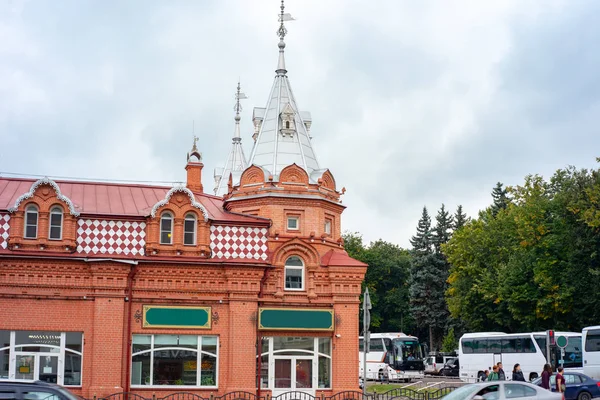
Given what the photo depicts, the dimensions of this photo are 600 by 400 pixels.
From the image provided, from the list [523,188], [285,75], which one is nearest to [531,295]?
[523,188]

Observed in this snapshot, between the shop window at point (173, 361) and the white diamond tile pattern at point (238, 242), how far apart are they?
144 inches

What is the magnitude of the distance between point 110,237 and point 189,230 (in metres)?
3.24

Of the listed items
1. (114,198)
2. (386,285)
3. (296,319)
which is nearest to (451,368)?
(386,285)

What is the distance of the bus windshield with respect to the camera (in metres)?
64.6

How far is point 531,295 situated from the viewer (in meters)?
56.2

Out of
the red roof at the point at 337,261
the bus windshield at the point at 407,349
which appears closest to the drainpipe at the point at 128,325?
the red roof at the point at 337,261

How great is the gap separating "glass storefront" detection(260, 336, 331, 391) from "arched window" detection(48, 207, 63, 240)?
30.5 feet

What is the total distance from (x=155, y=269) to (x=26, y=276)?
16.2 ft

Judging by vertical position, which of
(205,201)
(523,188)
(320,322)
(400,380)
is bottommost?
(400,380)

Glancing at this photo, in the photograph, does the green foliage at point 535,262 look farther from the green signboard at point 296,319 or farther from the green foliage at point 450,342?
the green signboard at point 296,319

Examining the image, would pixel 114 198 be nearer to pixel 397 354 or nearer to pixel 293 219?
pixel 293 219

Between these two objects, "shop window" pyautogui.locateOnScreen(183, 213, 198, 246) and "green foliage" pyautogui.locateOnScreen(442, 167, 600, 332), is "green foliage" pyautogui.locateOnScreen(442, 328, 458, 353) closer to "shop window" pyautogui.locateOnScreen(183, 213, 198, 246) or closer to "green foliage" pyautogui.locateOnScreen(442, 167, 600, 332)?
"green foliage" pyautogui.locateOnScreen(442, 167, 600, 332)

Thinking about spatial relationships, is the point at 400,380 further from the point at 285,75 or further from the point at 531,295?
the point at 285,75

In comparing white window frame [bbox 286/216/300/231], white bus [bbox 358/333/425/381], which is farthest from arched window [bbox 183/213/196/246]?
white bus [bbox 358/333/425/381]
